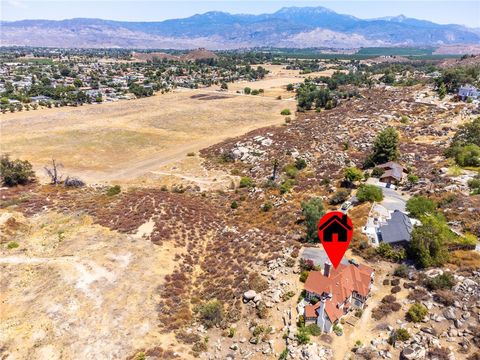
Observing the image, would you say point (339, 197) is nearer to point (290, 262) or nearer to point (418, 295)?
point (290, 262)

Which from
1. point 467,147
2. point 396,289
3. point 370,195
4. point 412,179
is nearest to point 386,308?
point 396,289

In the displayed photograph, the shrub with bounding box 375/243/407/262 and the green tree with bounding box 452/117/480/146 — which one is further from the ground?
the green tree with bounding box 452/117/480/146

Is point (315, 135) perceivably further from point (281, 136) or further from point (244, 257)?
point (244, 257)

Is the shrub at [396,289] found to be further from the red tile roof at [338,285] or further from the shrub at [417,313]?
the shrub at [417,313]

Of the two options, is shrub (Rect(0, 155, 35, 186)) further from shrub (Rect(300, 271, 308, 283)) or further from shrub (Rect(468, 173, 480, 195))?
shrub (Rect(468, 173, 480, 195))

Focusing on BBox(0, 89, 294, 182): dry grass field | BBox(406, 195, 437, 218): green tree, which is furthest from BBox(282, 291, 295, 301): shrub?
BBox(0, 89, 294, 182): dry grass field

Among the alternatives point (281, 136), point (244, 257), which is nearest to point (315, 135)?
point (281, 136)
